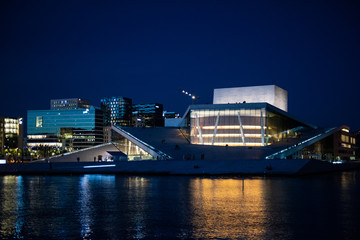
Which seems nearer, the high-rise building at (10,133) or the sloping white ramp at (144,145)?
the sloping white ramp at (144,145)

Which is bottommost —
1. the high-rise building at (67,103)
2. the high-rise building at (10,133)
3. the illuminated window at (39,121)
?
the high-rise building at (10,133)

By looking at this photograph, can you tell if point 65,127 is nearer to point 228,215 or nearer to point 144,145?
point 144,145

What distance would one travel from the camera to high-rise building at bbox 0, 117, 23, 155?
143 metres

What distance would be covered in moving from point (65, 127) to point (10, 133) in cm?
2412

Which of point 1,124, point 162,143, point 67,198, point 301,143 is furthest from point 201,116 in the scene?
point 1,124

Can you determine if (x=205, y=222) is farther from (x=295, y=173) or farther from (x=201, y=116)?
(x=201, y=116)

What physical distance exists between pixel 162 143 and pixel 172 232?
46.7 m

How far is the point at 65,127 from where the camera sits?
167 meters

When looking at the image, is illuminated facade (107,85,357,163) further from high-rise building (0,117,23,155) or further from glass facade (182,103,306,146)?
high-rise building (0,117,23,155)

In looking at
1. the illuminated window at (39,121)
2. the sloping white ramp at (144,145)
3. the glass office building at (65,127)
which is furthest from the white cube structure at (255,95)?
the illuminated window at (39,121)

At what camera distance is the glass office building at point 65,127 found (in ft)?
545

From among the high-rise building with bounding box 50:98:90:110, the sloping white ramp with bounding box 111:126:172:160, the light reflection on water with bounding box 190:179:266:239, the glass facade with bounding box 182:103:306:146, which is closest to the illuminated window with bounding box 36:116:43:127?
the high-rise building with bounding box 50:98:90:110

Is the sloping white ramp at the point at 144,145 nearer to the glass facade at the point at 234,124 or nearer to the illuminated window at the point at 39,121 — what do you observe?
the glass facade at the point at 234,124

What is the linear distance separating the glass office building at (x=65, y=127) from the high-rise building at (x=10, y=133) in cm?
1703
